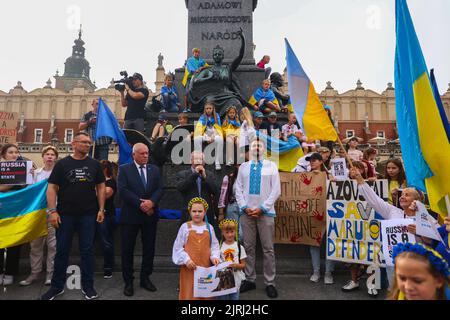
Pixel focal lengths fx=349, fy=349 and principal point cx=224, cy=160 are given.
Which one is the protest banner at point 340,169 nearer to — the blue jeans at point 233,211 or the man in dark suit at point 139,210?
the blue jeans at point 233,211

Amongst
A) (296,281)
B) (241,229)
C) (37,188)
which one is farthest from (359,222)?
(37,188)

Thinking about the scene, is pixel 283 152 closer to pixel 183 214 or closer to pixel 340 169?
pixel 340 169

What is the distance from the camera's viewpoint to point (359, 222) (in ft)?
15.2

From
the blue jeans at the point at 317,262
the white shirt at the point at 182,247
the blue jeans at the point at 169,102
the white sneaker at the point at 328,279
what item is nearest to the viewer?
the white shirt at the point at 182,247

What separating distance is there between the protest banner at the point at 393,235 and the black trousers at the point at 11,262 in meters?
4.65

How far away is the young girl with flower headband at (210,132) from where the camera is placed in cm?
598

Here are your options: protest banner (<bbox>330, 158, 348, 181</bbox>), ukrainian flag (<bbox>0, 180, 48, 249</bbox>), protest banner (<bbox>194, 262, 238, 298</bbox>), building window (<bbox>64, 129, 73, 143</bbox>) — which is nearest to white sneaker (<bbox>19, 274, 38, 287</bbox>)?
ukrainian flag (<bbox>0, 180, 48, 249</bbox>)

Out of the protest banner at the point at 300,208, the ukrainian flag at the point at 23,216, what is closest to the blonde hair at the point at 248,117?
the protest banner at the point at 300,208

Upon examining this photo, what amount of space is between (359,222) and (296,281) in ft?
3.74

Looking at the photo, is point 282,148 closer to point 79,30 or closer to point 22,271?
point 22,271

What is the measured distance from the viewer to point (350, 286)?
14.0 feet

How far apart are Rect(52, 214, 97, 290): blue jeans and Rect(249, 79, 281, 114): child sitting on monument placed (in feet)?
18.6

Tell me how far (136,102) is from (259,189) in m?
4.55

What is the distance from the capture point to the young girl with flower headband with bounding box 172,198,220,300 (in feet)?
11.4
